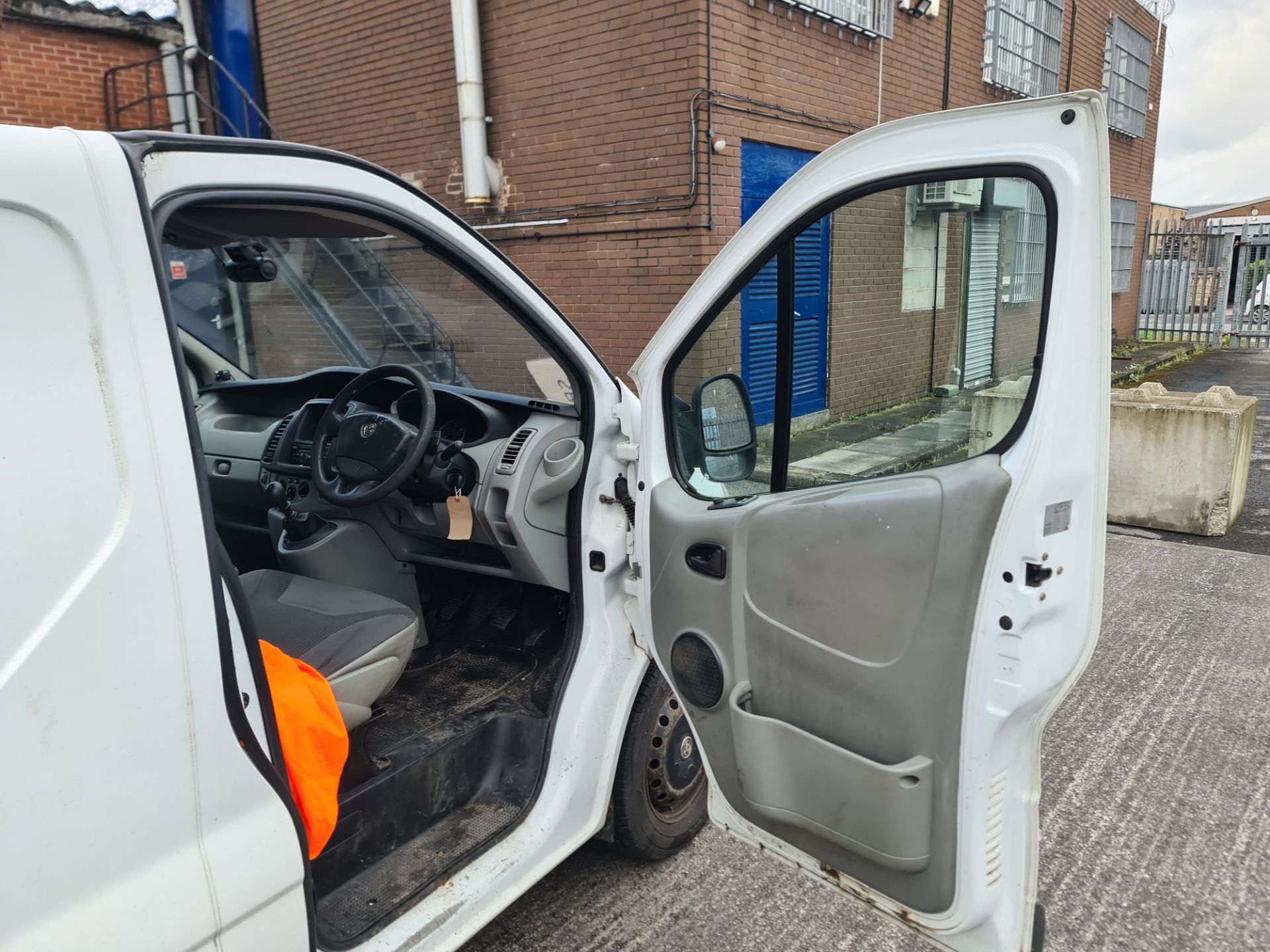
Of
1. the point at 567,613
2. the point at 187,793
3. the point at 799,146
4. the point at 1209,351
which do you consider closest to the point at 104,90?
the point at 799,146

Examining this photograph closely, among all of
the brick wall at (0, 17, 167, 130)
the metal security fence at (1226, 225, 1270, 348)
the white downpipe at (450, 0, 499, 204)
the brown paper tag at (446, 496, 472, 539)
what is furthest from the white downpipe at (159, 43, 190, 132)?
the metal security fence at (1226, 225, 1270, 348)

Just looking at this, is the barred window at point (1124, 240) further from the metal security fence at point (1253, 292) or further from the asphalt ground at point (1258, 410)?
the asphalt ground at point (1258, 410)

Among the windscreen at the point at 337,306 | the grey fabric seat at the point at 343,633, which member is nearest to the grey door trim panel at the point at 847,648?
the grey fabric seat at the point at 343,633

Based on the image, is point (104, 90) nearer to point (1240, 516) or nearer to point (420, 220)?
point (420, 220)

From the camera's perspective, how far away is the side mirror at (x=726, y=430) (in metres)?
2.11

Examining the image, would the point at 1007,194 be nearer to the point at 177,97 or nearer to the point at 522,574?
the point at 522,574

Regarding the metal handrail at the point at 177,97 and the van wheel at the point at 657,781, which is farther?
the metal handrail at the point at 177,97

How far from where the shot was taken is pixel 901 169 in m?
1.65

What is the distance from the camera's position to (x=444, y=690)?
107 inches

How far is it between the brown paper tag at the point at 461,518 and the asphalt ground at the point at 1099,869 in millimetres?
1058

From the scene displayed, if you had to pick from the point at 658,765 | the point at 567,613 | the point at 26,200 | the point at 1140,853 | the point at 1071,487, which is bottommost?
the point at 1140,853

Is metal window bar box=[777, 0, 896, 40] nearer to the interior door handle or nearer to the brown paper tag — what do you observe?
the brown paper tag

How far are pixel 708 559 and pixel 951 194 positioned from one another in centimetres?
91

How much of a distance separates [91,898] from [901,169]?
1778mm
